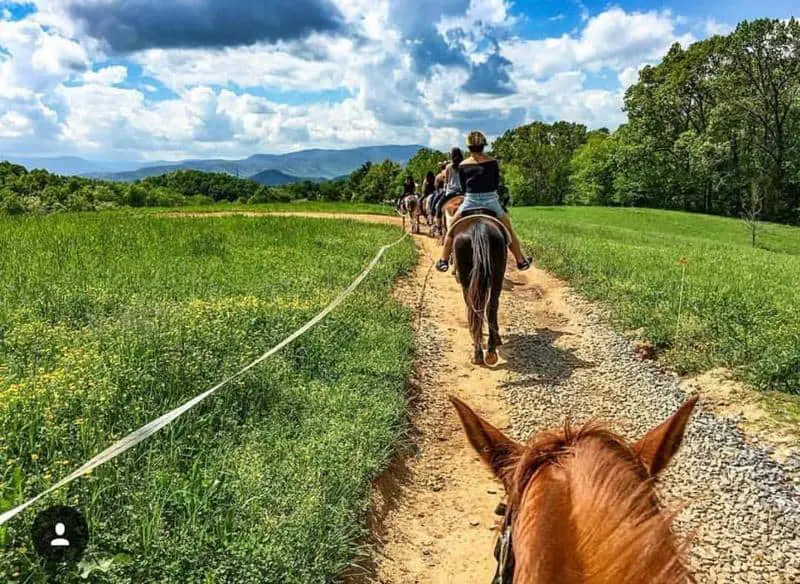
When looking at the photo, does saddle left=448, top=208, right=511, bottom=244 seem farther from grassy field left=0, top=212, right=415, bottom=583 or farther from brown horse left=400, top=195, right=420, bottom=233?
brown horse left=400, top=195, right=420, bottom=233

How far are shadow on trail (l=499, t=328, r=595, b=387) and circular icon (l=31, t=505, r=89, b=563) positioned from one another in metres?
5.22

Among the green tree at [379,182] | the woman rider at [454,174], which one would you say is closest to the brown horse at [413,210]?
the woman rider at [454,174]

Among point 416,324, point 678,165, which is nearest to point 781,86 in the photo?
point 678,165

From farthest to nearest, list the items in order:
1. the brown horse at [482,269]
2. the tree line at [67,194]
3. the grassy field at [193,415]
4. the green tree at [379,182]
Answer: the green tree at [379,182], the tree line at [67,194], the brown horse at [482,269], the grassy field at [193,415]

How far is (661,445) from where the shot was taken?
1753 mm

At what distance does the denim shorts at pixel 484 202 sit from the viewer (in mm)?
→ 8320

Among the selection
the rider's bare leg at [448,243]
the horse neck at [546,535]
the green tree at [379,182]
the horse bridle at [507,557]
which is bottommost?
the horse bridle at [507,557]

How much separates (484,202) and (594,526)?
23.7 ft

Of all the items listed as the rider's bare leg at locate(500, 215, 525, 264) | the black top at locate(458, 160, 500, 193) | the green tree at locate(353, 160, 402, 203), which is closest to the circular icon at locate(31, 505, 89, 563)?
the rider's bare leg at locate(500, 215, 525, 264)

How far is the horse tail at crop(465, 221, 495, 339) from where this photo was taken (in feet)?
26.5

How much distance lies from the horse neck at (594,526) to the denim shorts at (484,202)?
693 centimetres

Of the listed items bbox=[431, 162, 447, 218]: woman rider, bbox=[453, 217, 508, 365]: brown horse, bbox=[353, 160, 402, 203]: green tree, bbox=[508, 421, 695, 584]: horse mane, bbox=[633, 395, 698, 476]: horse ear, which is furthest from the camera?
bbox=[353, 160, 402, 203]: green tree

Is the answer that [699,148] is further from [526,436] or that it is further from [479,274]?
[526,436]

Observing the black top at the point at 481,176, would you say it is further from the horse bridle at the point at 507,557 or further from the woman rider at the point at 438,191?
the woman rider at the point at 438,191
